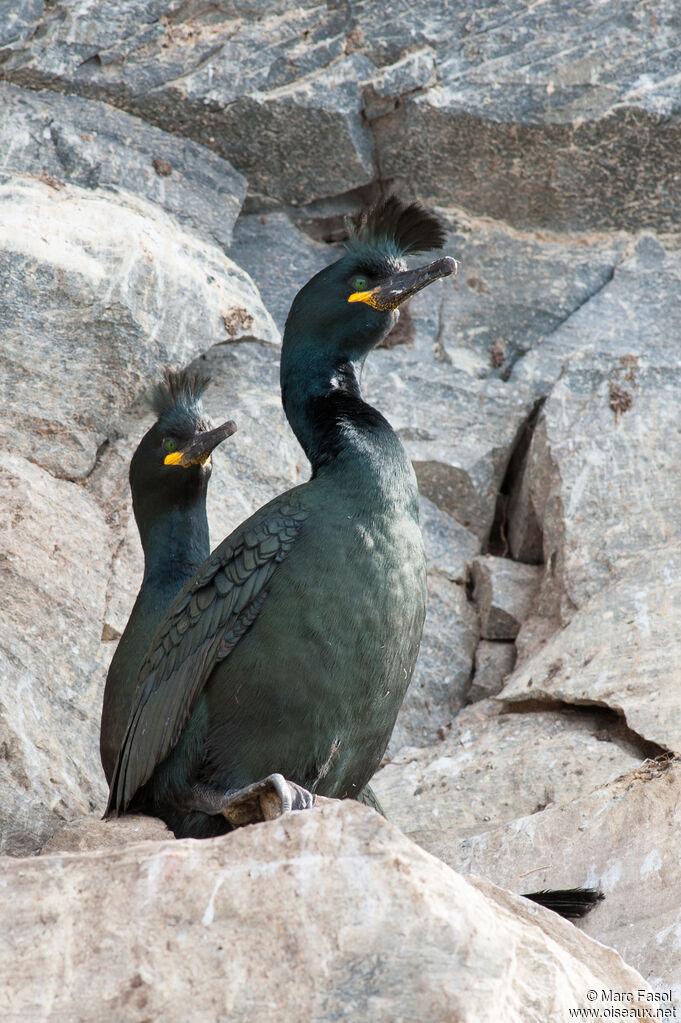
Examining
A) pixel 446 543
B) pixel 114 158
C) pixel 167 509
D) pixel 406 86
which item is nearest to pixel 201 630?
pixel 167 509

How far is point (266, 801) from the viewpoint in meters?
3.62

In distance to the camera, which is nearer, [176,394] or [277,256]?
[176,394]

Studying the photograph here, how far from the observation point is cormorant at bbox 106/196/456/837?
3902mm

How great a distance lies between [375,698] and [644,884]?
1184 millimetres

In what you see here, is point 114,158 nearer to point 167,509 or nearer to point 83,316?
point 83,316

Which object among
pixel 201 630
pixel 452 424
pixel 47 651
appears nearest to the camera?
pixel 201 630

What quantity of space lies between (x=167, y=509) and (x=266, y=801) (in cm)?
226

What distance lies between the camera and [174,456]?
560cm

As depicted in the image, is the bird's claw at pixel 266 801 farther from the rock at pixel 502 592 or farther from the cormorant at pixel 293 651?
the rock at pixel 502 592

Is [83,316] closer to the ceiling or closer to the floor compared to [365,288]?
closer to the ceiling

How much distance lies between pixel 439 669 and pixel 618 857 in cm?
227

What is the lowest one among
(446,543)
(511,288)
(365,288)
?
(365,288)

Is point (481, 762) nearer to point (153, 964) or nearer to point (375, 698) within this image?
point (375, 698)

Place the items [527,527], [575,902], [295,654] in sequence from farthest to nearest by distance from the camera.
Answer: [527,527], [575,902], [295,654]
